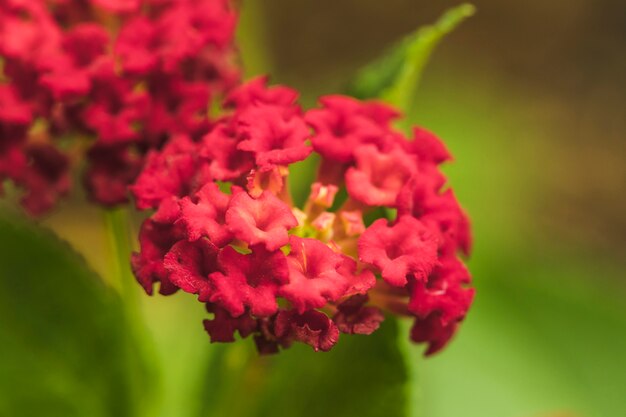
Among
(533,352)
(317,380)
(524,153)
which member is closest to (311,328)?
(317,380)

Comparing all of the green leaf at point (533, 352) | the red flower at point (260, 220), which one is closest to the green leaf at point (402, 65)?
the red flower at point (260, 220)

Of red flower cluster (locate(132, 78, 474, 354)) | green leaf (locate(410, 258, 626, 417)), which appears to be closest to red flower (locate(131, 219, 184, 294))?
red flower cluster (locate(132, 78, 474, 354))

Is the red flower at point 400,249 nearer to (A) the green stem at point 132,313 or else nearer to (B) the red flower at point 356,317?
(B) the red flower at point 356,317

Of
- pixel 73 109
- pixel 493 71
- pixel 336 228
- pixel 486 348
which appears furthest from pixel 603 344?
pixel 73 109

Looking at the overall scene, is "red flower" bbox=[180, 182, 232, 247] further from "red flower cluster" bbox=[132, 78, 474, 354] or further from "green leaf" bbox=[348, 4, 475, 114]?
"green leaf" bbox=[348, 4, 475, 114]

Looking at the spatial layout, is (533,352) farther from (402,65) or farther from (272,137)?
(272,137)

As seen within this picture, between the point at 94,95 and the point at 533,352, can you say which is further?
the point at 533,352
